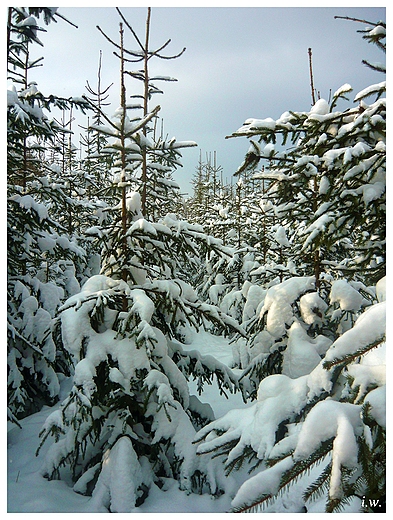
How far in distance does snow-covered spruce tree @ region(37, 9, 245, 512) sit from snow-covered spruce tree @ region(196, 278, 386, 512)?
55.5 inches

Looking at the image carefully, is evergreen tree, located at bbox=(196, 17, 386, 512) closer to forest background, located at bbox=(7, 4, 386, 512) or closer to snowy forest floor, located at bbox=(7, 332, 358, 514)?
forest background, located at bbox=(7, 4, 386, 512)

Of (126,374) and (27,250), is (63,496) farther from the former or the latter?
(27,250)

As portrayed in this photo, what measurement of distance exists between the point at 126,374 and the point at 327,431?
2.51m

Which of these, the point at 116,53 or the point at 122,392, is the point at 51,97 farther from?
the point at 122,392

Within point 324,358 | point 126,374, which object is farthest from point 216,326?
point 324,358

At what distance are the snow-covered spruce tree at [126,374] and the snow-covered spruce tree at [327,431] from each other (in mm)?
1411

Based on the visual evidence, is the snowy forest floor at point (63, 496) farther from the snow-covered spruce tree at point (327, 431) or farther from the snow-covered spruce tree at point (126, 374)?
the snow-covered spruce tree at point (327, 431)

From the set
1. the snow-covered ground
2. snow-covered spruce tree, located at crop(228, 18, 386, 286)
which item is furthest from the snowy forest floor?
snow-covered spruce tree, located at crop(228, 18, 386, 286)

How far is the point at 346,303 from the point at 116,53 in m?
4.14

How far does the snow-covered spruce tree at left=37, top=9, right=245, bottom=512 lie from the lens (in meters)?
3.47

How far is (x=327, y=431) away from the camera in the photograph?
5.30ft

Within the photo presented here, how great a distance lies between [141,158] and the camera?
14.5 feet

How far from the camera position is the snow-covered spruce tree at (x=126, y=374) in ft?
11.4
